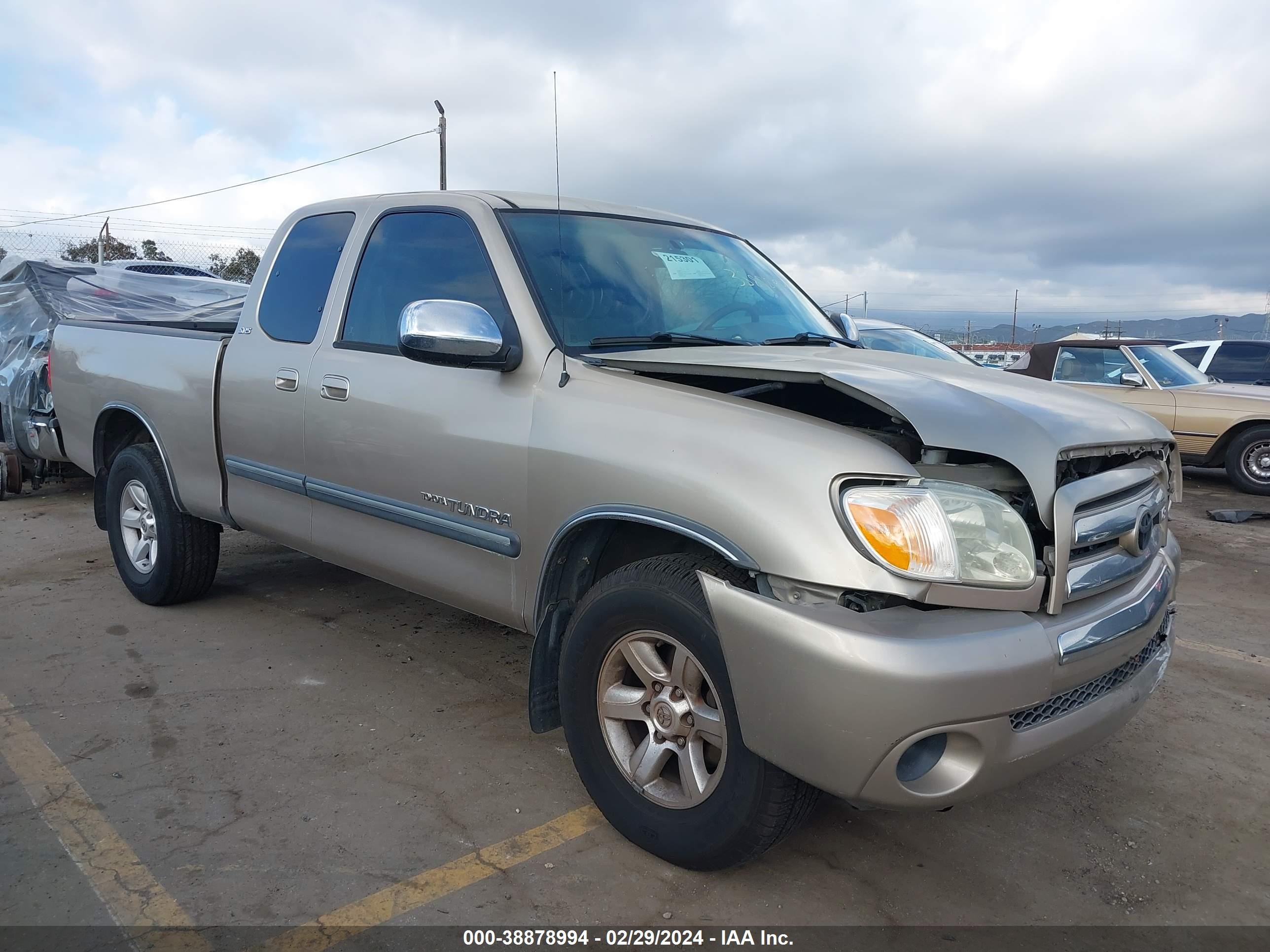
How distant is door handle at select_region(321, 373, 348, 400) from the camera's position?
3572 mm

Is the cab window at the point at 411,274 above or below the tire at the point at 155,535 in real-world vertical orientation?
above

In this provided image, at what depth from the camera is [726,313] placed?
11.7 ft

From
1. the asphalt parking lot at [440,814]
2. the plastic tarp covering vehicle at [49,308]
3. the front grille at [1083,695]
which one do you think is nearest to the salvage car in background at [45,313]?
the plastic tarp covering vehicle at [49,308]

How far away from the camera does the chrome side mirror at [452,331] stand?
113 inches

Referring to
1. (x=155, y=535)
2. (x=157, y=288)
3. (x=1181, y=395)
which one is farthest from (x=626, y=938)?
(x=1181, y=395)

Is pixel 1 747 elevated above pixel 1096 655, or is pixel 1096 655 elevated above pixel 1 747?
pixel 1096 655

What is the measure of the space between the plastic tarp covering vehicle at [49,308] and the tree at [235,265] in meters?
13.2

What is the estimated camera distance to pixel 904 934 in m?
2.42

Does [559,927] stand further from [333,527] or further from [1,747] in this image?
[1,747]

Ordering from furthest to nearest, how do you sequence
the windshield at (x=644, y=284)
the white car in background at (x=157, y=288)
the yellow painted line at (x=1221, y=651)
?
1. the white car in background at (x=157, y=288)
2. the yellow painted line at (x=1221, y=651)
3. the windshield at (x=644, y=284)

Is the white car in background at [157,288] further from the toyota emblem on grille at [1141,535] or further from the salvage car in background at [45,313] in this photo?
the toyota emblem on grille at [1141,535]

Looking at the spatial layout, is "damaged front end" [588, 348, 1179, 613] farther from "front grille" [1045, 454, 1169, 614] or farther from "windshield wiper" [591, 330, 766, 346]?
"windshield wiper" [591, 330, 766, 346]

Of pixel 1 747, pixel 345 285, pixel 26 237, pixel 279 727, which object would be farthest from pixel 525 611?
pixel 26 237

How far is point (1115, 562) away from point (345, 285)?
292 cm
